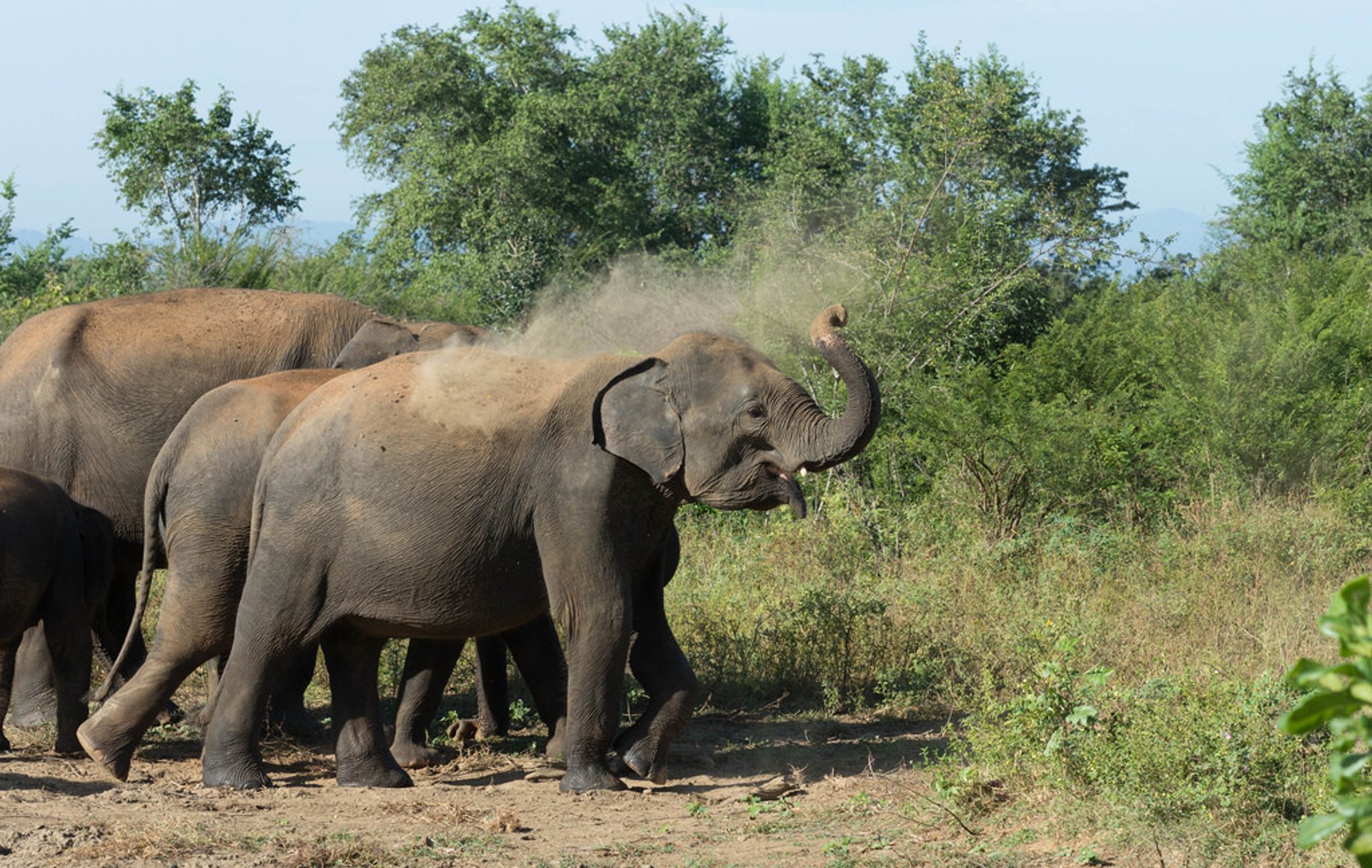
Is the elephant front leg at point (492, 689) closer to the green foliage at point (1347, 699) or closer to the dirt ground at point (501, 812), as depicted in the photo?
the dirt ground at point (501, 812)

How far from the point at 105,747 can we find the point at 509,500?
6.94 feet

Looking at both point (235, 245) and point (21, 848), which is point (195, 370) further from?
point (235, 245)

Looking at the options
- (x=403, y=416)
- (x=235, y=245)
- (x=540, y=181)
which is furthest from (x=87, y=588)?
(x=540, y=181)

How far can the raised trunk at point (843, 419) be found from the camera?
707 cm

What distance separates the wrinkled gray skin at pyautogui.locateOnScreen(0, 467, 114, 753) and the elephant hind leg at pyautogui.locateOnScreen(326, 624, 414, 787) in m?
1.06

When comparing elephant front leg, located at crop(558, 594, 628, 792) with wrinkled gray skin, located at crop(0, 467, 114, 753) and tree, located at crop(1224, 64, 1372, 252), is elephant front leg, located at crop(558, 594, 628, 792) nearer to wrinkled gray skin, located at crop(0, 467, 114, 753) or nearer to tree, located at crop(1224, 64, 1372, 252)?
wrinkled gray skin, located at crop(0, 467, 114, 753)

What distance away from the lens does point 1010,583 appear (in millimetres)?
11016

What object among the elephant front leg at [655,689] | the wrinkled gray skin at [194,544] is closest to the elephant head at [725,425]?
the elephant front leg at [655,689]

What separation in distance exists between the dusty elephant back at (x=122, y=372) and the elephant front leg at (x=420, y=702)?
1.88m

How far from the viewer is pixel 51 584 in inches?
316

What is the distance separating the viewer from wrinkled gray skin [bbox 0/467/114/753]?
7.73 metres

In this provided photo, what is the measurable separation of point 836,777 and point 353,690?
2.24 m

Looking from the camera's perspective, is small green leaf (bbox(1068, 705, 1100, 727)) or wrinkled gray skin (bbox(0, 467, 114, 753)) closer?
small green leaf (bbox(1068, 705, 1100, 727))

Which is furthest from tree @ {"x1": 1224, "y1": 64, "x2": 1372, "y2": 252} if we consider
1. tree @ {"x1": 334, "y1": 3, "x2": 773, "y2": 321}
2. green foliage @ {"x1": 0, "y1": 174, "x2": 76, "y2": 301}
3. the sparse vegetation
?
green foliage @ {"x1": 0, "y1": 174, "x2": 76, "y2": 301}
